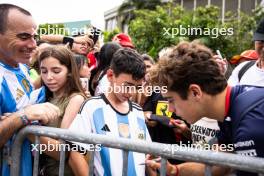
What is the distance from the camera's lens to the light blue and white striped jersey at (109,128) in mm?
2340

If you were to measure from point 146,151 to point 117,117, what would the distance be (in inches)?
31.0

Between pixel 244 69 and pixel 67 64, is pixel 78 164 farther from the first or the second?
pixel 244 69

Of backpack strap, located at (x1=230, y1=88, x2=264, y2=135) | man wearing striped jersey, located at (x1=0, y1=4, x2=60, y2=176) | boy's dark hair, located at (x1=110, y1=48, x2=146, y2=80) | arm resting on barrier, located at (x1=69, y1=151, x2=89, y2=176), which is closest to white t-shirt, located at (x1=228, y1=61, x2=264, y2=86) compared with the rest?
boy's dark hair, located at (x1=110, y1=48, x2=146, y2=80)

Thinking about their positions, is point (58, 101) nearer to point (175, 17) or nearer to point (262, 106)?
point (262, 106)

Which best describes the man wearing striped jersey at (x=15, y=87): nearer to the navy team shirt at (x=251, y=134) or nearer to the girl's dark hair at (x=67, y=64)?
the girl's dark hair at (x=67, y=64)

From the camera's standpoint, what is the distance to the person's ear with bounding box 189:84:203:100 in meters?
1.96

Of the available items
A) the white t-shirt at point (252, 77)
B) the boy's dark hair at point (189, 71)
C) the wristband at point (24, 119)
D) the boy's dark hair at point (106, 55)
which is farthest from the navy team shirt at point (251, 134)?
the boy's dark hair at point (106, 55)

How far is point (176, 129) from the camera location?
3.37 m

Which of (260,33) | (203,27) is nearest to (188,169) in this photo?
(260,33)

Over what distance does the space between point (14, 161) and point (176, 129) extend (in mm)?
1479

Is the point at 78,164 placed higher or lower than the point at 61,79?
lower

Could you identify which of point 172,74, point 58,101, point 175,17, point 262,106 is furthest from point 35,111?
point 175,17

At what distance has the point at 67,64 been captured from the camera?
301 cm

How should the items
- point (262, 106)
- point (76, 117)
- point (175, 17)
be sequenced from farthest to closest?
1. point (175, 17)
2. point (76, 117)
3. point (262, 106)
